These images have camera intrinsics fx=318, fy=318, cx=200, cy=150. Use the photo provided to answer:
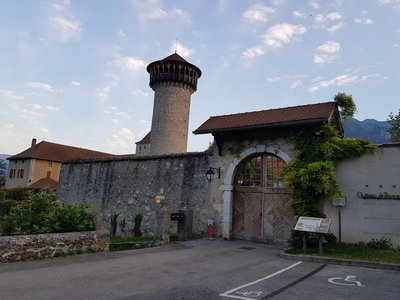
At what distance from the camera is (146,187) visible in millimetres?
14117

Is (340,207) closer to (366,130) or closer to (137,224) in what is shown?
(137,224)

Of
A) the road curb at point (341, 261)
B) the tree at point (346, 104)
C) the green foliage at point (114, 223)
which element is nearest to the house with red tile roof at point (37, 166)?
the green foliage at point (114, 223)

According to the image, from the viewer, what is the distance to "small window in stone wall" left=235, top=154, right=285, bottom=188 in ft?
37.2

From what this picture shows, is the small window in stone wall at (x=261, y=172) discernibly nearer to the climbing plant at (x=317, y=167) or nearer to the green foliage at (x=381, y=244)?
the climbing plant at (x=317, y=167)

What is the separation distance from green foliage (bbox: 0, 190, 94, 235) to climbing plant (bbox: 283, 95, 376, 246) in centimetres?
611

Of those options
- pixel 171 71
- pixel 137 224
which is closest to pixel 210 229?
pixel 137 224

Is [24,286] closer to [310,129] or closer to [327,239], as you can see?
[327,239]

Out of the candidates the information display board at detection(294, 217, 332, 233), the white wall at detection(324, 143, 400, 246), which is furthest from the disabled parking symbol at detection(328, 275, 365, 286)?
the white wall at detection(324, 143, 400, 246)

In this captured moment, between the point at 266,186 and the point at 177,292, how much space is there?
714cm

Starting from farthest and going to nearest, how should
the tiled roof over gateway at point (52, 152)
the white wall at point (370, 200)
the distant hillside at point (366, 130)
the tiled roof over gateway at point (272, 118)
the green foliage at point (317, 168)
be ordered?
the distant hillside at point (366, 130) < the tiled roof over gateway at point (52, 152) < the tiled roof over gateway at point (272, 118) < the green foliage at point (317, 168) < the white wall at point (370, 200)

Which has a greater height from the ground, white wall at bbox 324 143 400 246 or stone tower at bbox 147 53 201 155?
stone tower at bbox 147 53 201 155

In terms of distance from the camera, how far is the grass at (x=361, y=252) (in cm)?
743

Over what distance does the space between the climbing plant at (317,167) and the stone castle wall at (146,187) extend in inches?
142

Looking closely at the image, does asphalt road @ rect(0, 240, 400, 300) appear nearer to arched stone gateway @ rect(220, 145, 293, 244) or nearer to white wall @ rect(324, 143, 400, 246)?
white wall @ rect(324, 143, 400, 246)
